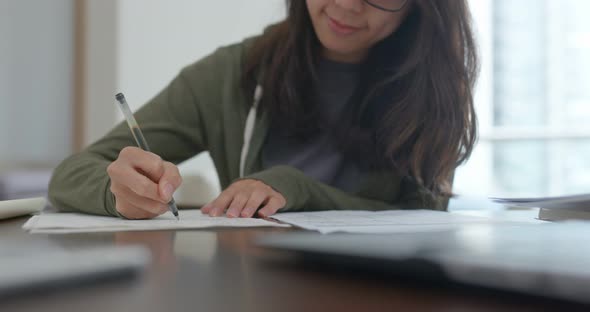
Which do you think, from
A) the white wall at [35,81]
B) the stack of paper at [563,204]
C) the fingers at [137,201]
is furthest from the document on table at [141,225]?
the white wall at [35,81]

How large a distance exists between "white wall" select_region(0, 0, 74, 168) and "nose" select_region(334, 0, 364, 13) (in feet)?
6.16

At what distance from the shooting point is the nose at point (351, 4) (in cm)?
98

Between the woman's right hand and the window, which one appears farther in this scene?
the window

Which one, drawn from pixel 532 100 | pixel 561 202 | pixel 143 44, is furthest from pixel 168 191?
pixel 532 100

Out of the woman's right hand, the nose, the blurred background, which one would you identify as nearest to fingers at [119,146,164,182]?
the woman's right hand

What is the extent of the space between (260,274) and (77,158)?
682mm

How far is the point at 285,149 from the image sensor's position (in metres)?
1.16

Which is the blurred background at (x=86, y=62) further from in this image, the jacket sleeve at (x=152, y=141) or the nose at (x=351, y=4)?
the nose at (x=351, y=4)

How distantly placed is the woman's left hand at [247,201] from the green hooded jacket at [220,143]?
36 millimetres

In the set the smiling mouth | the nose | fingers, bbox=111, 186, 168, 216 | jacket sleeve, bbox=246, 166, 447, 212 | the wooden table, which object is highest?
the nose

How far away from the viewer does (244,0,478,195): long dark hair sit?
107 cm

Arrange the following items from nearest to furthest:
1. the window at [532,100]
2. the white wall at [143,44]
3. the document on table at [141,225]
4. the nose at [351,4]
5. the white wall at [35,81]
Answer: the document on table at [141,225], the nose at [351,4], the white wall at [143,44], the white wall at [35,81], the window at [532,100]

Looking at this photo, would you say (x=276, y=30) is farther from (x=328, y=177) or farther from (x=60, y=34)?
(x=60, y=34)

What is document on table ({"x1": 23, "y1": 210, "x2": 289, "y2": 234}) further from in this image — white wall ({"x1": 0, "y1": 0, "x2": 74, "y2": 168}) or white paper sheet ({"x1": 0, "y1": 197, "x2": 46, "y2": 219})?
white wall ({"x1": 0, "y1": 0, "x2": 74, "y2": 168})
